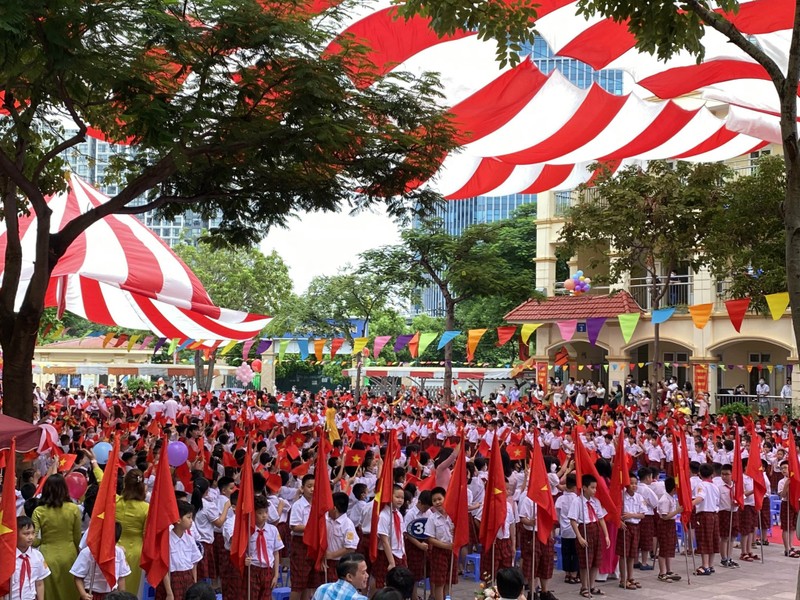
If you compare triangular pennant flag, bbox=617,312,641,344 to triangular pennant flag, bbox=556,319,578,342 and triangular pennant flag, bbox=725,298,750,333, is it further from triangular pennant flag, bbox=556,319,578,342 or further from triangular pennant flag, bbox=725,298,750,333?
triangular pennant flag, bbox=725,298,750,333

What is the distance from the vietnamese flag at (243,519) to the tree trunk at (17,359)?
358cm

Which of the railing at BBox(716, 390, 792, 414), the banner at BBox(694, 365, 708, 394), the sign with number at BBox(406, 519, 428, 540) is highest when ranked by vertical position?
the banner at BBox(694, 365, 708, 394)

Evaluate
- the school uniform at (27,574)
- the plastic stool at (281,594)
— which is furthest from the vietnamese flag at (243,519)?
the school uniform at (27,574)

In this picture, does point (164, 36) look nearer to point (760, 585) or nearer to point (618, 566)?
point (618, 566)

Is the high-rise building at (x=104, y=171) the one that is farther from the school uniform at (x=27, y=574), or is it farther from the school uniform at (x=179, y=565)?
Result: the school uniform at (x=27, y=574)

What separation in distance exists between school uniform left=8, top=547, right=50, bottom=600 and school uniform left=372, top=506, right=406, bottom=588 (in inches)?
113

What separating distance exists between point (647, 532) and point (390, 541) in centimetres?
383

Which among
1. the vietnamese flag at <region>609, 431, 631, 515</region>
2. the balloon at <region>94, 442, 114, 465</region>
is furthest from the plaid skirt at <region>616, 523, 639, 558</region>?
the balloon at <region>94, 442, 114, 465</region>

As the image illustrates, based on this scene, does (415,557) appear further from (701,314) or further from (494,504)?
(701,314)

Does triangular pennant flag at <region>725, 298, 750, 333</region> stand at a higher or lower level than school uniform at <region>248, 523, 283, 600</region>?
higher

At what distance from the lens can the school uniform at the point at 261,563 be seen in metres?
7.57

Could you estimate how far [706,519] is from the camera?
34.4 ft

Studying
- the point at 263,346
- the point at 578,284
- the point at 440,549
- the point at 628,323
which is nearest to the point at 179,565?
the point at 440,549

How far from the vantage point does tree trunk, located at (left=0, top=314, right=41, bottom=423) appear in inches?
379
